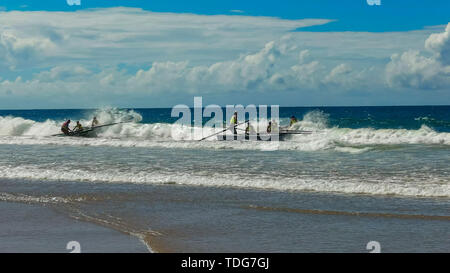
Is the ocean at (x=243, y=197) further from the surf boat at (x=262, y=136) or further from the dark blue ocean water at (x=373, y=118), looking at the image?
the dark blue ocean water at (x=373, y=118)

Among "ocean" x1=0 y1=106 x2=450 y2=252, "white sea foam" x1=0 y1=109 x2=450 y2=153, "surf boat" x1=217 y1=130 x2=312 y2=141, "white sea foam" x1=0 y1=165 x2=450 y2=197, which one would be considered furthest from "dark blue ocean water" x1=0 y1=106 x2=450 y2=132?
A: "white sea foam" x1=0 y1=165 x2=450 y2=197

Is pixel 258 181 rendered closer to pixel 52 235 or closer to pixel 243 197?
pixel 243 197

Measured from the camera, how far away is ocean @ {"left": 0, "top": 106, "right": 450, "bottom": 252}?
7.93 m

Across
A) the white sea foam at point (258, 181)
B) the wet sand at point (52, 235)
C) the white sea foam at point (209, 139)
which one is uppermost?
the white sea foam at point (209, 139)

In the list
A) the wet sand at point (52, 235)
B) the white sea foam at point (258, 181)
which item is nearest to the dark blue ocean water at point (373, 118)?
the white sea foam at point (258, 181)

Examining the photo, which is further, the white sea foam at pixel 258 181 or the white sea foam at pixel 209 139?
the white sea foam at pixel 209 139

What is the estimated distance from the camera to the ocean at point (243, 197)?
7934 mm

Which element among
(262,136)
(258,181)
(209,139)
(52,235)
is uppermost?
(262,136)

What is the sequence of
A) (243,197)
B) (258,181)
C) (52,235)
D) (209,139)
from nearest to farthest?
(52,235) → (243,197) → (258,181) → (209,139)

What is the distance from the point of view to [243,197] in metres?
11.5

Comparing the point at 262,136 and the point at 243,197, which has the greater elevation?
the point at 262,136

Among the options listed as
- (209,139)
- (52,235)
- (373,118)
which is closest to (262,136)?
(209,139)

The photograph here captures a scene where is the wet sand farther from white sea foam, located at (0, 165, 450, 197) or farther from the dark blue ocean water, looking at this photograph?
the dark blue ocean water

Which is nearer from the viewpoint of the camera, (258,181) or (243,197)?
(243,197)
